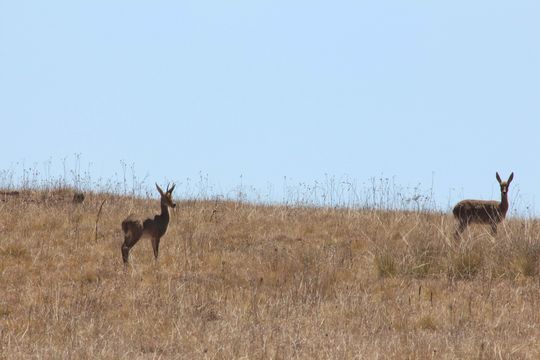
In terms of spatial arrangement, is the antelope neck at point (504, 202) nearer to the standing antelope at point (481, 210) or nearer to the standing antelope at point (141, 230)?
the standing antelope at point (481, 210)

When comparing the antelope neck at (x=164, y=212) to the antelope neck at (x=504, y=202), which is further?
the antelope neck at (x=504, y=202)

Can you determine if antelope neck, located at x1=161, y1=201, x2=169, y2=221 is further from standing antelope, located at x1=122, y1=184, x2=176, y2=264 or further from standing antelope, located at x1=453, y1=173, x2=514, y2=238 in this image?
standing antelope, located at x1=453, y1=173, x2=514, y2=238

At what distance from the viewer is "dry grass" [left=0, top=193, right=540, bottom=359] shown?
7492 mm

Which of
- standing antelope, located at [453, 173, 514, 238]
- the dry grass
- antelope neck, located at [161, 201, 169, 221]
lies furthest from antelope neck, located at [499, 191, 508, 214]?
antelope neck, located at [161, 201, 169, 221]

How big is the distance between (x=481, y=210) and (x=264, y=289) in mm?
6346

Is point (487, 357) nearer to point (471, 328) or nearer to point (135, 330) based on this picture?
point (471, 328)

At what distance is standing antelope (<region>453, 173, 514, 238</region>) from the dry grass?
324 millimetres

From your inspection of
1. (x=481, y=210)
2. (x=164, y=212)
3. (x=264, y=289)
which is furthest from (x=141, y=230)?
(x=481, y=210)

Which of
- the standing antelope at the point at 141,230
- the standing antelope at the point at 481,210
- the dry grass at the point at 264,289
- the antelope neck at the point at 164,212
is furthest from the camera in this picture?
the standing antelope at the point at 481,210

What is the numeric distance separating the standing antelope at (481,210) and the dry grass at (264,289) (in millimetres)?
324

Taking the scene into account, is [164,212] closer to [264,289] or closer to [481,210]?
[264,289]

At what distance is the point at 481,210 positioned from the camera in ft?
50.0

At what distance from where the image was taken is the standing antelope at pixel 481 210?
49.6 ft

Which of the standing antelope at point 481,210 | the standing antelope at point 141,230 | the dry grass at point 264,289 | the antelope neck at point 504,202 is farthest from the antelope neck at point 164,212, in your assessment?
the antelope neck at point 504,202
